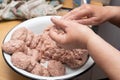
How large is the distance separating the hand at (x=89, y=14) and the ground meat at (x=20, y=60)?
18 cm

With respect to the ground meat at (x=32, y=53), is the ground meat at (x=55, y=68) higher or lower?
lower

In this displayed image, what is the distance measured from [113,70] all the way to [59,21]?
21 cm

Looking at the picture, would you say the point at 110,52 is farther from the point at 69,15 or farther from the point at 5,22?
the point at 5,22

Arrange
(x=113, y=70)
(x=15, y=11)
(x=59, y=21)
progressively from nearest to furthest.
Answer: (x=113, y=70) → (x=59, y=21) → (x=15, y=11)

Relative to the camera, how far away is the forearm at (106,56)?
462 millimetres

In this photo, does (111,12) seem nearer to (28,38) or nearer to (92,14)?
(92,14)

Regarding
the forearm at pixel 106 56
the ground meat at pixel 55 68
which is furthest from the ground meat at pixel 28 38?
the forearm at pixel 106 56

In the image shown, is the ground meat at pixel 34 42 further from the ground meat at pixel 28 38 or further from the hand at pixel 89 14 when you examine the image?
the hand at pixel 89 14

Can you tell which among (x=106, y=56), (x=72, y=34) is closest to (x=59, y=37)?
(x=72, y=34)

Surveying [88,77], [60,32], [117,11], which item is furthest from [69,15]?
[88,77]

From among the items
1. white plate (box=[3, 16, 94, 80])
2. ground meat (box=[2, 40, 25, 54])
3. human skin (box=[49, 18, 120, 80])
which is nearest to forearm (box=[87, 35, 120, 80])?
human skin (box=[49, 18, 120, 80])

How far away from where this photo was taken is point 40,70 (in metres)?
0.61

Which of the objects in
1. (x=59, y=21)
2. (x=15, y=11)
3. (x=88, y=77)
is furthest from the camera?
(x=88, y=77)

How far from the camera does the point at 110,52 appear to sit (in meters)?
0.48
